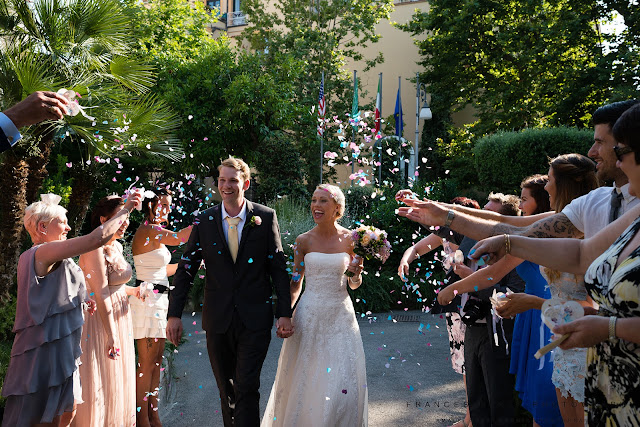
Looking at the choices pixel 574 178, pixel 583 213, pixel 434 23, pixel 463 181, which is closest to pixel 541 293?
pixel 574 178

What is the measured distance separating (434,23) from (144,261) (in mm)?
19062

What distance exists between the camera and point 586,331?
7.11 feet

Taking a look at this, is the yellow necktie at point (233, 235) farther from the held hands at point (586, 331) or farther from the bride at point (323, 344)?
the held hands at point (586, 331)

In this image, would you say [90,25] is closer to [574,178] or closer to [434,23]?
[574,178]

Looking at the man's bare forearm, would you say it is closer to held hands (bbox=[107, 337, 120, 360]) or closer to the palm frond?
held hands (bbox=[107, 337, 120, 360])

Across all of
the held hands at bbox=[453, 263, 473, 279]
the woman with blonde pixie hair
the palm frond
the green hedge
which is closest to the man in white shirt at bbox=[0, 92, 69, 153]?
the woman with blonde pixie hair

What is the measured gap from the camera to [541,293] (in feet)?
14.7

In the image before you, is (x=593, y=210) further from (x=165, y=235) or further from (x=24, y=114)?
(x=165, y=235)

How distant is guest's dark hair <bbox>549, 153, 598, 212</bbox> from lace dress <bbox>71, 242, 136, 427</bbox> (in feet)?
12.0

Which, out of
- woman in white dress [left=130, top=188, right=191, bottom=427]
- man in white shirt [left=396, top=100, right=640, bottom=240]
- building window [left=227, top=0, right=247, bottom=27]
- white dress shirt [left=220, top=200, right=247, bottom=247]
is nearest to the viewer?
man in white shirt [left=396, top=100, right=640, bottom=240]

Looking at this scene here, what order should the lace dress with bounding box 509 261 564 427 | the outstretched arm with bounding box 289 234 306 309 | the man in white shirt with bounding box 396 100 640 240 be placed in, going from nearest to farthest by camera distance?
the man in white shirt with bounding box 396 100 640 240
the lace dress with bounding box 509 261 564 427
the outstretched arm with bounding box 289 234 306 309

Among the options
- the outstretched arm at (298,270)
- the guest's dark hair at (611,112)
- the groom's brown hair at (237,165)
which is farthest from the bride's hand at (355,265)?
the guest's dark hair at (611,112)

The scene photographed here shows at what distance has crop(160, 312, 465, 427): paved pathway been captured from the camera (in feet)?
18.8

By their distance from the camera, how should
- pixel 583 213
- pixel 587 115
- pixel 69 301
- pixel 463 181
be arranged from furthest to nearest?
pixel 463 181 → pixel 587 115 → pixel 69 301 → pixel 583 213
